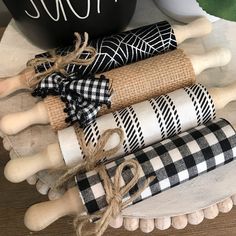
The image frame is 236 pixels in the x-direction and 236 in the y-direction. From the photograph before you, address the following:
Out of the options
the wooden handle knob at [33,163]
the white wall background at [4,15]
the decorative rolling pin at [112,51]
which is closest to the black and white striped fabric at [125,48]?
the decorative rolling pin at [112,51]

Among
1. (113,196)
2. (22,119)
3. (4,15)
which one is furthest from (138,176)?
(4,15)

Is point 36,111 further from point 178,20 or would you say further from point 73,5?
point 178,20

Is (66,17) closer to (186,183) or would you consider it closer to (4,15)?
(186,183)

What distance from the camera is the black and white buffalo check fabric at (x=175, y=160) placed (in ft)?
1.46

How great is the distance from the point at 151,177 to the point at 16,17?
0.27 m

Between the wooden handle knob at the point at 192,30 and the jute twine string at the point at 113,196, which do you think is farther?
the wooden handle knob at the point at 192,30

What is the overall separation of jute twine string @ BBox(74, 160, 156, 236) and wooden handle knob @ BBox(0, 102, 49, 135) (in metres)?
0.10

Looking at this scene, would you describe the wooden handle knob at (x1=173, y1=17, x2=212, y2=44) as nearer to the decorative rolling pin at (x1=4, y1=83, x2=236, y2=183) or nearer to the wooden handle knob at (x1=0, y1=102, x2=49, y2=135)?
the decorative rolling pin at (x1=4, y1=83, x2=236, y2=183)

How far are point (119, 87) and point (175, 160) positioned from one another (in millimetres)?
112

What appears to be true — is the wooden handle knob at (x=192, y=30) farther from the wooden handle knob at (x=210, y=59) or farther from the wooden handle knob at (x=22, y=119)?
the wooden handle knob at (x=22, y=119)

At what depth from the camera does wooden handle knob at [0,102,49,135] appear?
484 millimetres

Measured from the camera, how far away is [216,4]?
1.59 feet

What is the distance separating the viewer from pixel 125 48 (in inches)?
20.6

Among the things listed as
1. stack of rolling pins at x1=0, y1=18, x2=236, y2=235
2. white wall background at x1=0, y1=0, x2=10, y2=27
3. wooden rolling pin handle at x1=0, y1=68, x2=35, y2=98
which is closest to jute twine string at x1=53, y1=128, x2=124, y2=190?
stack of rolling pins at x1=0, y1=18, x2=236, y2=235
